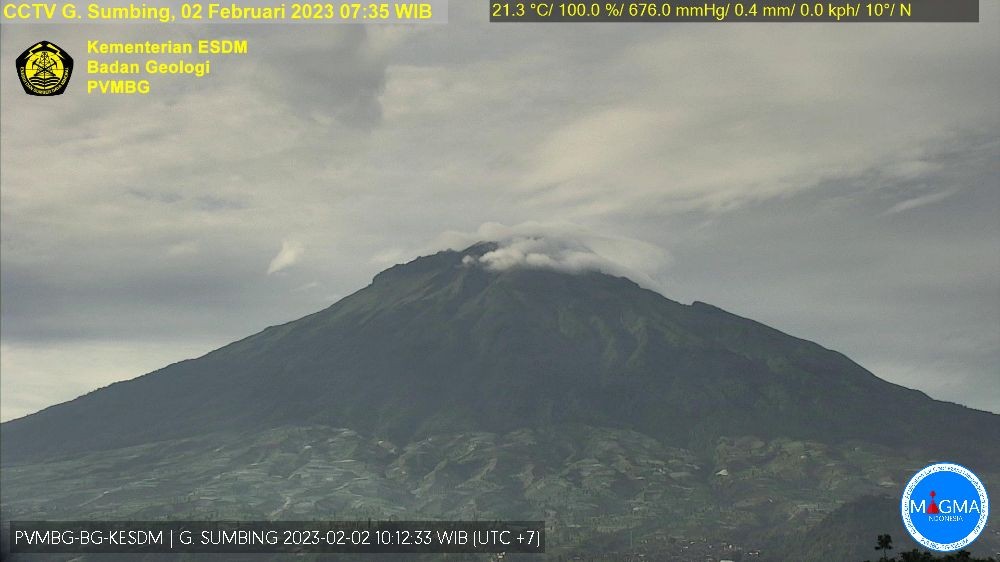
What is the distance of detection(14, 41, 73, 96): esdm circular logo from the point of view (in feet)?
219

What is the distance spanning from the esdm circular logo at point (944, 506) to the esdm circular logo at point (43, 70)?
88.0m

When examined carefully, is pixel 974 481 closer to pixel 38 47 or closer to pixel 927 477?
pixel 927 477

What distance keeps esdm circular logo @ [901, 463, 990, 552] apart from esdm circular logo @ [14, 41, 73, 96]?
Result: 88.0 metres

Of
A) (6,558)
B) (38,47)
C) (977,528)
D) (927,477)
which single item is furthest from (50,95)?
(977,528)

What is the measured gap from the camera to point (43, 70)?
220ft

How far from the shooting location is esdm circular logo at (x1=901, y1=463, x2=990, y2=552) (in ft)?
358

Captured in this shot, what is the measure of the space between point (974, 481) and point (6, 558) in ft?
354

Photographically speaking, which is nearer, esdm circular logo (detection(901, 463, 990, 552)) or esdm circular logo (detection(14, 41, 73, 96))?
esdm circular logo (detection(14, 41, 73, 96))

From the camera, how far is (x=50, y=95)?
67.2m

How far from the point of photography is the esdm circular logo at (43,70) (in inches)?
2630

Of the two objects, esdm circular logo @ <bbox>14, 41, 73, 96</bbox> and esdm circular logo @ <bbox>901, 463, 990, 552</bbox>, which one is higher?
esdm circular logo @ <bbox>14, 41, 73, 96</bbox>

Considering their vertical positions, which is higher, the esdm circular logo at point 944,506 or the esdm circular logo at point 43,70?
the esdm circular logo at point 43,70

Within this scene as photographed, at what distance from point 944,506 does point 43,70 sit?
324 ft

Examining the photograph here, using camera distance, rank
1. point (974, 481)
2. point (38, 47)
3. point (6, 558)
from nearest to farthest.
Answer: point (6, 558), point (38, 47), point (974, 481)
